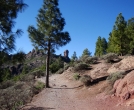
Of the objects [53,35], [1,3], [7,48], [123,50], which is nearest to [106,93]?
[7,48]

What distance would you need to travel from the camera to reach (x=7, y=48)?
8625 mm

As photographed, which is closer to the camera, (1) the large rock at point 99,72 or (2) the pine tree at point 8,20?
(2) the pine tree at point 8,20

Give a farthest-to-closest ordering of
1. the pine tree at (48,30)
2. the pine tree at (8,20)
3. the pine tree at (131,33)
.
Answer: the pine tree at (131,33) → the pine tree at (48,30) → the pine tree at (8,20)

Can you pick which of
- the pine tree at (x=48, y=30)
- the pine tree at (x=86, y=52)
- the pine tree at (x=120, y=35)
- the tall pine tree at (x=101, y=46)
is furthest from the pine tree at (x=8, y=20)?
the pine tree at (x=86, y=52)

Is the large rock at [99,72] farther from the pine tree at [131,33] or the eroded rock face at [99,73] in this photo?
the pine tree at [131,33]

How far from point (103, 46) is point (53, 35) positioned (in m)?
37.2

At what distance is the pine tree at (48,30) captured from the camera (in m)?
20.1

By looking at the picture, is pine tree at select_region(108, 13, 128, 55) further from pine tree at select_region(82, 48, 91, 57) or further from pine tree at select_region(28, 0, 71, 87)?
pine tree at select_region(82, 48, 91, 57)

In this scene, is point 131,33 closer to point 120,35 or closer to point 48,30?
point 120,35

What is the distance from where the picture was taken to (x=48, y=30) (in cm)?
2003

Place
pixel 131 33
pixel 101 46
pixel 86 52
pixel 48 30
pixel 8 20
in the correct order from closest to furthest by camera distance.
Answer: pixel 8 20 → pixel 48 30 → pixel 131 33 → pixel 101 46 → pixel 86 52

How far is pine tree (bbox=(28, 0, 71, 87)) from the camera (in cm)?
2012

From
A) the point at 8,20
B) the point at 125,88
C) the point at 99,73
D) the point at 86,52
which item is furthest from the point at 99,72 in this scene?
the point at 86,52

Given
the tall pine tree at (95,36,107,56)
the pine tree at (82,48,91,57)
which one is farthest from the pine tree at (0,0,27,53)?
the pine tree at (82,48,91,57)
